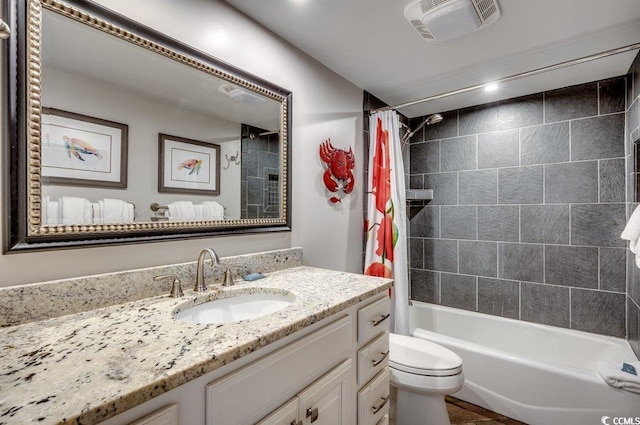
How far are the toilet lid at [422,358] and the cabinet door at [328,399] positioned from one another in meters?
0.65

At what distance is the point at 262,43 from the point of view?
1.64 metres

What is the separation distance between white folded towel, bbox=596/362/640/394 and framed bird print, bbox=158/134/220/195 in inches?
89.3

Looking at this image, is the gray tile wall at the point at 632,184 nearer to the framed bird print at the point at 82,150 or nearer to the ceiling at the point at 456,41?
the ceiling at the point at 456,41

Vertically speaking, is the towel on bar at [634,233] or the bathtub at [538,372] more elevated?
the towel on bar at [634,233]

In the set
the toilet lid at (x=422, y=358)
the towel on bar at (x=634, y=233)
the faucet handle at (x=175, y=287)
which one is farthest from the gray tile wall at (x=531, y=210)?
the faucet handle at (x=175, y=287)

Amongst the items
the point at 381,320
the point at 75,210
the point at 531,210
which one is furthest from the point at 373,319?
the point at 531,210

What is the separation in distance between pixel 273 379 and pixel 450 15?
68.0 inches

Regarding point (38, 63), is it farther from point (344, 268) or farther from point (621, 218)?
point (621, 218)

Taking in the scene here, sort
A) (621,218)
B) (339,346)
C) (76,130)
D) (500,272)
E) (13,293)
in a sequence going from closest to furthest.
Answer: (13,293) < (76,130) < (339,346) < (621,218) < (500,272)

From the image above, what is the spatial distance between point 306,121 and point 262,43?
486 millimetres

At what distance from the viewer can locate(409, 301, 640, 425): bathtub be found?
66.5 inches

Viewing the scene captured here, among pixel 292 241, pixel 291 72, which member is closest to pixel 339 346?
pixel 292 241

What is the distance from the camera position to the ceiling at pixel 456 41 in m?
1.49

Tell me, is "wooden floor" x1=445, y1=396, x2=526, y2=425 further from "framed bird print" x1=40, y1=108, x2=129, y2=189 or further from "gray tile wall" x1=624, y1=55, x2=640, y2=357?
"framed bird print" x1=40, y1=108, x2=129, y2=189
